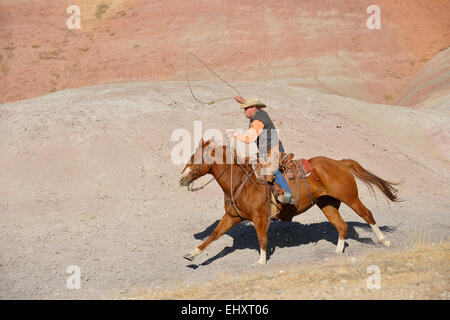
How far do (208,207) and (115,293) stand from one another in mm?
6610

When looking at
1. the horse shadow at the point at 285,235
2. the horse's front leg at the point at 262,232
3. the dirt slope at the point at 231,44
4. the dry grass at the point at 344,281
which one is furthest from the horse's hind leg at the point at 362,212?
the dirt slope at the point at 231,44

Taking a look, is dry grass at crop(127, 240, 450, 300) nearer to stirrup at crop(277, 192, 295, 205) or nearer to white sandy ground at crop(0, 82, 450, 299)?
white sandy ground at crop(0, 82, 450, 299)

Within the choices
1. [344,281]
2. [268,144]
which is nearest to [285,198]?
[268,144]

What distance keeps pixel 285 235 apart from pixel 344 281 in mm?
4325

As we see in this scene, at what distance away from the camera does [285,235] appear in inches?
438

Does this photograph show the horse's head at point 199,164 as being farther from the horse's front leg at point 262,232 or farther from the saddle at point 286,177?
the horse's front leg at point 262,232

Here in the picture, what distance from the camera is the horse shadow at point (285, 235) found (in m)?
10.3

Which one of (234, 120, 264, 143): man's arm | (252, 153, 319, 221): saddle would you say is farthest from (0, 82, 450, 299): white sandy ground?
(234, 120, 264, 143): man's arm

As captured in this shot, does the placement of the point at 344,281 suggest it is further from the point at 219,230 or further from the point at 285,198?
the point at 219,230

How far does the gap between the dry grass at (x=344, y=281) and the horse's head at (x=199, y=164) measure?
6.51ft

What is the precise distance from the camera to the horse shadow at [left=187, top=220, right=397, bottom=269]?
405 inches

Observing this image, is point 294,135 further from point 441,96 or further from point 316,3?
point 316,3

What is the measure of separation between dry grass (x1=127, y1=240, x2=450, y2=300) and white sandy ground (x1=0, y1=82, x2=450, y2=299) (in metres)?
0.67
